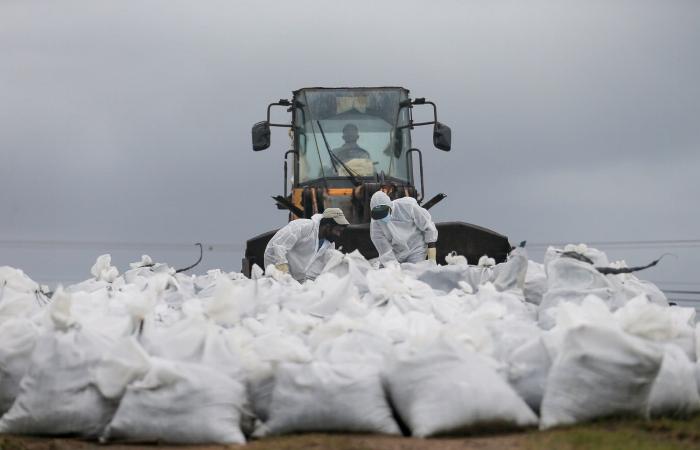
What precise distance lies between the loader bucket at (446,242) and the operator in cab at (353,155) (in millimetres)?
1006

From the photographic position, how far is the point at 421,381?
420 cm

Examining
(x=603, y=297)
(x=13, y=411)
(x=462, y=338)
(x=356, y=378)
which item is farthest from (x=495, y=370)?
(x=13, y=411)

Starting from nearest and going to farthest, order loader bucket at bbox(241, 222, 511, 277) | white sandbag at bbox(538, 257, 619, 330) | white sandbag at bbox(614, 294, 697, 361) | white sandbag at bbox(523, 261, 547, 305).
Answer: white sandbag at bbox(614, 294, 697, 361)
white sandbag at bbox(538, 257, 619, 330)
white sandbag at bbox(523, 261, 547, 305)
loader bucket at bbox(241, 222, 511, 277)

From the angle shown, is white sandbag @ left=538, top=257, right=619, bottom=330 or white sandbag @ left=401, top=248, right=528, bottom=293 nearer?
white sandbag @ left=538, top=257, right=619, bottom=330

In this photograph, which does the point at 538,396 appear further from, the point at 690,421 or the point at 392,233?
the point at 392,233

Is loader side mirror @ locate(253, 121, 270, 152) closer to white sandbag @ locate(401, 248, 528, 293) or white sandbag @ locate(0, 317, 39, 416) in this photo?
white sandbag @ locate(401, 248, 528, 293)

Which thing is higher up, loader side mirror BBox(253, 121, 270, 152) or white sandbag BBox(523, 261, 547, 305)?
loader side mirror BBox(253, 121, 270, 152)

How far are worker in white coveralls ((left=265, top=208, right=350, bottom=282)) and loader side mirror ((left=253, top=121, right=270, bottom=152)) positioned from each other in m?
1.31

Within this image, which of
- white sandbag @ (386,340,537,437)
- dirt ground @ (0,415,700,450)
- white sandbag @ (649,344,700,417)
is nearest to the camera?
dirt ground @ (0,415,700,450)

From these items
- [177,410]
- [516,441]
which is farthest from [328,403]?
[516,441]

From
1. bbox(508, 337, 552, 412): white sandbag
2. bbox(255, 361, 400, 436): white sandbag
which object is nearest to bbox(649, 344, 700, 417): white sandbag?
bbox(508, 337, 552, 412): white sandbag

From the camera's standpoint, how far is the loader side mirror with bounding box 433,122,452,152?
1058 centimetres

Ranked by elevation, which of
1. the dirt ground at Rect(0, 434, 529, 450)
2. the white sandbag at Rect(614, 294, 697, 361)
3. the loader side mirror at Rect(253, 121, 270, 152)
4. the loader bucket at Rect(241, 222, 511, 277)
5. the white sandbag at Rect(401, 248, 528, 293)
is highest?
the loader side mirror at Rect(253, 121, 270, 152)

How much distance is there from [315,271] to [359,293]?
278 cm
